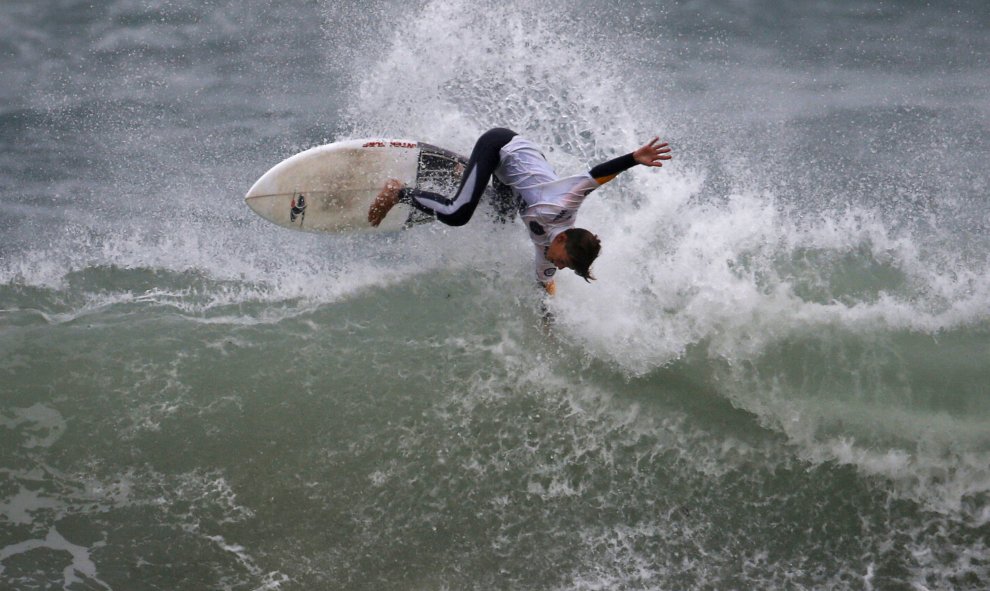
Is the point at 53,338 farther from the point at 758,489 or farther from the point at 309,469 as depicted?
the point at 758,489

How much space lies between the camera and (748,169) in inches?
257

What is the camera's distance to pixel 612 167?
4.43 meters

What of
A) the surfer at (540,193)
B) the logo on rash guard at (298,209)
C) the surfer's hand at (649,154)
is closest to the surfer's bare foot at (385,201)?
the surfer at (540,193)

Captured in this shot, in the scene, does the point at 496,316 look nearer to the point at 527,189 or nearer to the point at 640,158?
the point at 527,189

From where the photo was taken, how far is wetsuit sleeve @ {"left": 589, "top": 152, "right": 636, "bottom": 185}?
4.35 meters

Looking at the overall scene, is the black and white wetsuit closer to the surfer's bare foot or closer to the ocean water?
the surfer's bare foot

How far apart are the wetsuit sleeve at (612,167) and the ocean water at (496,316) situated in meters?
1.30

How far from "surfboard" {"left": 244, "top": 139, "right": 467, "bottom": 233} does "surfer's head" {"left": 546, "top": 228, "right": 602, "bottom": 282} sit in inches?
62.6

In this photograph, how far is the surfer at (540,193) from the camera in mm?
4320

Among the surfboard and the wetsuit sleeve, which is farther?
the surfboard

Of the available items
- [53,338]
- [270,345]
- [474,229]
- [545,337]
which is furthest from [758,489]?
[53,338]

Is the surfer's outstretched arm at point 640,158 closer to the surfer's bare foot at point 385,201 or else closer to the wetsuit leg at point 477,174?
the wetsuit leg at point 477,174

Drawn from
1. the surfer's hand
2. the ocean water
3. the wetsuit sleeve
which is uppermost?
the surfer's hand

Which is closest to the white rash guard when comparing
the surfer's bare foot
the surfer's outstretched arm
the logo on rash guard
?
the surfer's outstretched arm
